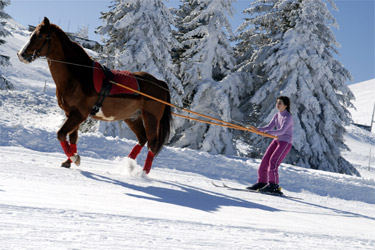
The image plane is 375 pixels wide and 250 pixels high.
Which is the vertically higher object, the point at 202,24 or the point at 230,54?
the point at 202,24

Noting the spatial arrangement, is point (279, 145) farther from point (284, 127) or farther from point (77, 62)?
point (77, 62)

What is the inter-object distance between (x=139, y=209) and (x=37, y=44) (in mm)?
3461

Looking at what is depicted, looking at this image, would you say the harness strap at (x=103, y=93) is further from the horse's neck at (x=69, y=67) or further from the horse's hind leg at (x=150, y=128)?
the horse's hind leg at (x=150, y=128)

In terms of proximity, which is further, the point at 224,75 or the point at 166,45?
the point at 224,75

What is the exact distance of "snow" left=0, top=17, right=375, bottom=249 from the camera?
2477 millimetres

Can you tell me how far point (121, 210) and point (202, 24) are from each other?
15.2m

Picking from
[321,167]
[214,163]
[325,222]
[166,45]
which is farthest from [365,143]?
[325,222]

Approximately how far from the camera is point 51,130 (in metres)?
8.43

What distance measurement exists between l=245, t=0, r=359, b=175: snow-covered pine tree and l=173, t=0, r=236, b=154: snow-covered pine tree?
1992mm

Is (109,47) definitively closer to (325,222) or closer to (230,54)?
(230,54)

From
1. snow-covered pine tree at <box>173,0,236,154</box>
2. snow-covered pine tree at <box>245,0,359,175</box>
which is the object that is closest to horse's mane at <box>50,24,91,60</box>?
snow-covered pine tree at <box>173,0,236,154</box>

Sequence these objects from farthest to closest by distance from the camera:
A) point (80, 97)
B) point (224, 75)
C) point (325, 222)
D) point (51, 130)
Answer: point (224, 75)
point (51, 130)
point (80, 97)
point (325, 222)

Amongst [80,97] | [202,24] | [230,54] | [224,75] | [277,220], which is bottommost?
[277,220]

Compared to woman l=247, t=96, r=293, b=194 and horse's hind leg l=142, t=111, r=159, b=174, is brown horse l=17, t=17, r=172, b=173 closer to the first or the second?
horse's hind leg l=142, t=111, r=159, b=174
